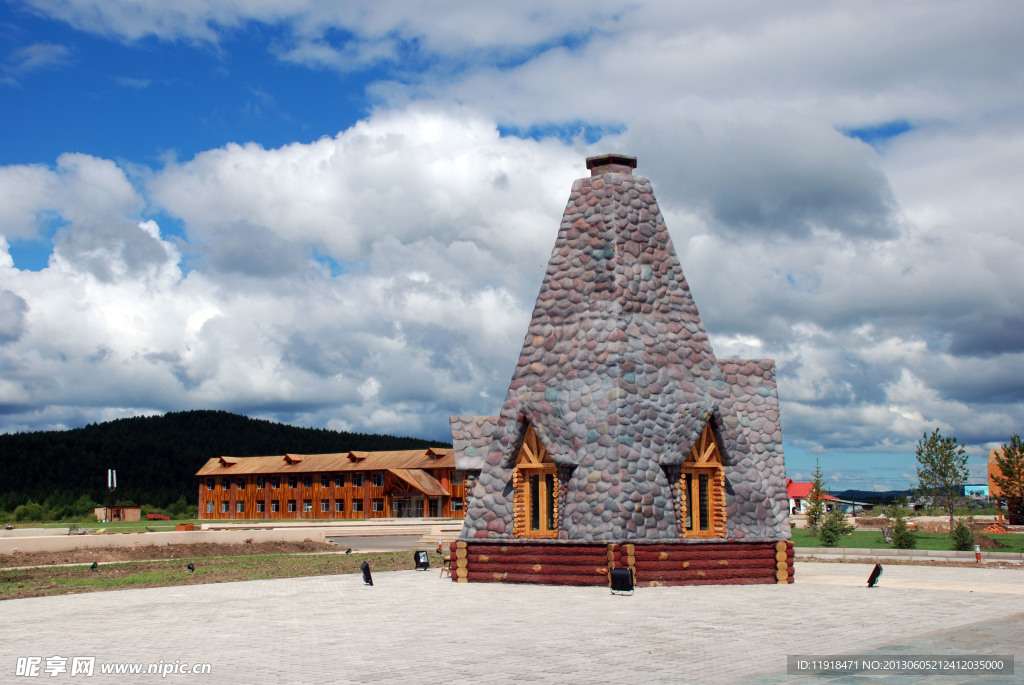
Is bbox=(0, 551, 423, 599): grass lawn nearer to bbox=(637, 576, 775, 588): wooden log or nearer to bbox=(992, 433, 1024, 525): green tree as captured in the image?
bbox=(637, 576, 775, 588): wooden log

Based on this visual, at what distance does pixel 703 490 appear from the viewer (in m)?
20.9

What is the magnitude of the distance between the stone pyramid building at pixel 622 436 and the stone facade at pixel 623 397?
3cm

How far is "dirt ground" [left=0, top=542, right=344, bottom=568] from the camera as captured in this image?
30.1 meters

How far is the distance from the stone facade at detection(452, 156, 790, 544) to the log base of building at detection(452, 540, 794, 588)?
30 centimetres

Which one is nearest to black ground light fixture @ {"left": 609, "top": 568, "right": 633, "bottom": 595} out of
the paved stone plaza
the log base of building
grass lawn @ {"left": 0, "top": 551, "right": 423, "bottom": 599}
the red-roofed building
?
the paved stone plaza

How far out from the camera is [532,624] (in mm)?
13523

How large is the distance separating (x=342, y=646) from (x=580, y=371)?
420 inches

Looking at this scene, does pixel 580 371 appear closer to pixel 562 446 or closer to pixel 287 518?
pixel 562 446

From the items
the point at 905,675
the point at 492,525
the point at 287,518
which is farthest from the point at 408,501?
the point at 905,675

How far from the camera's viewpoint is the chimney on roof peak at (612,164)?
74.6 feet

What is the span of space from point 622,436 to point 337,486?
56628 millimetres

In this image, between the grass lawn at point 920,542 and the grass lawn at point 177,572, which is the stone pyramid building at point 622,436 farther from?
the grass lawn at point 920,542

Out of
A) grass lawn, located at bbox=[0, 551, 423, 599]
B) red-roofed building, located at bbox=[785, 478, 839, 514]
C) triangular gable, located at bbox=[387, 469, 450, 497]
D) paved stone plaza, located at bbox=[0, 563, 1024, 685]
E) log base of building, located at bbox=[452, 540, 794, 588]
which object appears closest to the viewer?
paved stone plaza, located at bbox=[0, 563, 1024, 685]

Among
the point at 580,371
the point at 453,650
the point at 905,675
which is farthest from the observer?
the point at 580,371
